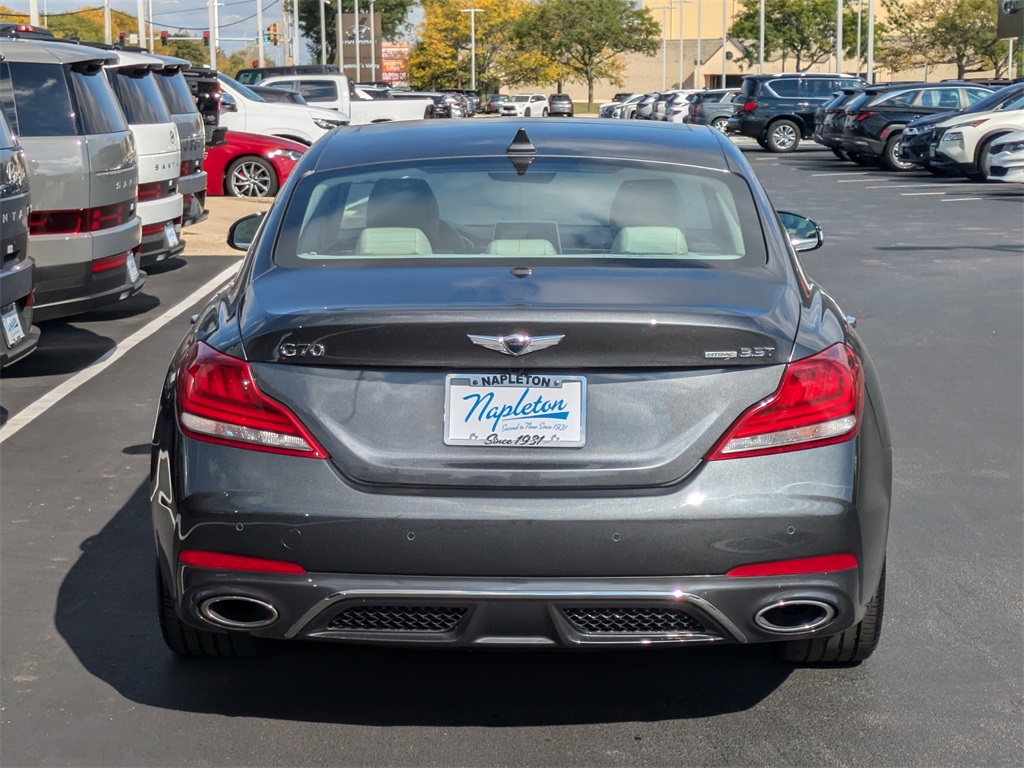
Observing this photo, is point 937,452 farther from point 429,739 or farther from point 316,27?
point 316,27

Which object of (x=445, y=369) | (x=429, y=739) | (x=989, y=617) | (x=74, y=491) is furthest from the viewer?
(x=74, y=491)

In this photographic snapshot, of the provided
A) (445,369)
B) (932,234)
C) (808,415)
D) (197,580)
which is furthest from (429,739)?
(932,234)

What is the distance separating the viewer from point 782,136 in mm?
40219

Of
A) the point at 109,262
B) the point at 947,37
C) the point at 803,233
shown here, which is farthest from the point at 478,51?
the point at 803,233

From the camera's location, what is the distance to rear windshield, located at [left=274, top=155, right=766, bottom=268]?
441 centimetres

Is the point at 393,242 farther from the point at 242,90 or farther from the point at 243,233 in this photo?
the point at 242,90

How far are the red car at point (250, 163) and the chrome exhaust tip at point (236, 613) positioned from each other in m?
18.0

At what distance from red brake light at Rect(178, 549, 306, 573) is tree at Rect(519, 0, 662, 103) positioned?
10542 centimetres

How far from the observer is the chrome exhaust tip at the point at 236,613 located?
375 cm

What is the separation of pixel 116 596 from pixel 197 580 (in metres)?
1.44

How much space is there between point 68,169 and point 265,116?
57.6 ft

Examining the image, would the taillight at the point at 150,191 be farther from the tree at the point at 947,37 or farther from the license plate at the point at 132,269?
the tree at the point at 947,37

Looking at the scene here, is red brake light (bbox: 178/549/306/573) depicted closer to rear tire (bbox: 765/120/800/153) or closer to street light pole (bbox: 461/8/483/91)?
rear tire (bbox: 765/120/800/153)

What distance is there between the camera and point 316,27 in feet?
367
